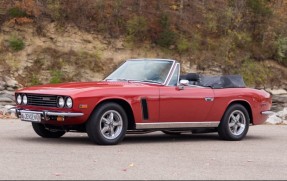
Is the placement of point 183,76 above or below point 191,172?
above

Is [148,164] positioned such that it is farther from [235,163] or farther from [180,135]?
[180,135]

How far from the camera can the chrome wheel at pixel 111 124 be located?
34.3ft

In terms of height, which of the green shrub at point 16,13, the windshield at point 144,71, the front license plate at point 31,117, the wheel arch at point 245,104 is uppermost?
the green shrub at point 16,13

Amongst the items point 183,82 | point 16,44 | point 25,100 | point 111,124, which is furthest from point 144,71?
point 16,44

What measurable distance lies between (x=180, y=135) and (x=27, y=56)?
50.9 ft

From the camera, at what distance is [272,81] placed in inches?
1243

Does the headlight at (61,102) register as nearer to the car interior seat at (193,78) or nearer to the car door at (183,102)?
the car door at (183,102)

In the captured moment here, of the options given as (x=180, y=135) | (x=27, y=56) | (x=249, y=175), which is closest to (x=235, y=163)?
(x=249, y=175)

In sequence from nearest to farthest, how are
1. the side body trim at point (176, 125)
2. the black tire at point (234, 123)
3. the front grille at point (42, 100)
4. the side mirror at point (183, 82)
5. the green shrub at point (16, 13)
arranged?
the front grille at point (42, 100)
the side body trim at point (176, 125)
the side mirror at point (183, 82)
the black tire at point (234, 123)
the green shrub at point (16, 13)

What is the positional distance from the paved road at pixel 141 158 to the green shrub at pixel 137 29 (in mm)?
17959

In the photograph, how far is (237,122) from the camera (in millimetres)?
12477

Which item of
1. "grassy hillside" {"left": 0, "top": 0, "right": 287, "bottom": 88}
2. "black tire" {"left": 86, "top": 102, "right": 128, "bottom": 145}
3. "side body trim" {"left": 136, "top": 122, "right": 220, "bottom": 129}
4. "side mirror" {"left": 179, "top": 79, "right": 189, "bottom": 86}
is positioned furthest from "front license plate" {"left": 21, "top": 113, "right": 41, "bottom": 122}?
"grassy hillside" {"left": 0, "top": 0, "right": 287, "bottom": 88}

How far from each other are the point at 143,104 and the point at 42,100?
1645 mm

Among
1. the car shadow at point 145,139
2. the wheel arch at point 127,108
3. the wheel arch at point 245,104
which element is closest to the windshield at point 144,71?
the wheel arch at point 127,108
